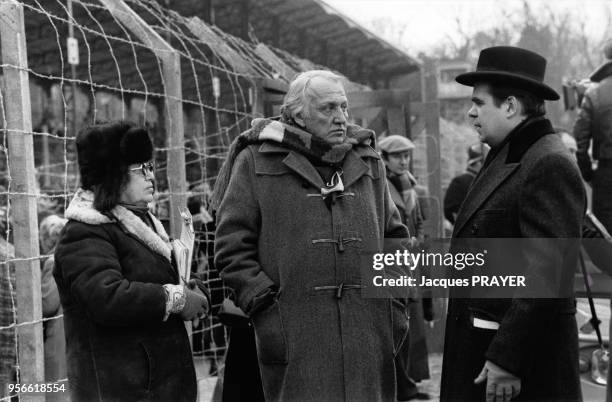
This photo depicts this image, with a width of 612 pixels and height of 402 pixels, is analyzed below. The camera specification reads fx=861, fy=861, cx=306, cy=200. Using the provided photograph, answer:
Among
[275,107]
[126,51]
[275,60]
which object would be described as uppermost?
[126,51]

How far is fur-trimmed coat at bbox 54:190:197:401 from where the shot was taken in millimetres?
3123

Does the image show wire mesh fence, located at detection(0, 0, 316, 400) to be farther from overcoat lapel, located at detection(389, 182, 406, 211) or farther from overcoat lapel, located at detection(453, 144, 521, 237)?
overcoat lapel, located at detection(453, 144, 521, 237)

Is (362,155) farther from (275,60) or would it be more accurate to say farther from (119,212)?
(275,60)

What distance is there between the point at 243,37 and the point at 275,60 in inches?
42.3

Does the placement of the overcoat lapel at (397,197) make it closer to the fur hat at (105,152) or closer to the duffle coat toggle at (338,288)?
the duffle coat toggle at (338,288)

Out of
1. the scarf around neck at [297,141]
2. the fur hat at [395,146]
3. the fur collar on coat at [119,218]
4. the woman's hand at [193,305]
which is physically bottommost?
the woman's hand at [193,305]

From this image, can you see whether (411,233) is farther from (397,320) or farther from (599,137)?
(397,320)

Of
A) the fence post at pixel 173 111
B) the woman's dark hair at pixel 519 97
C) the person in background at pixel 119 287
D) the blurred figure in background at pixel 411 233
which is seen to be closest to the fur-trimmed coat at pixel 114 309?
the person in background at pixel 119 287

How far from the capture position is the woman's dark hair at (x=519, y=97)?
3154mm

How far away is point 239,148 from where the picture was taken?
3.46 m

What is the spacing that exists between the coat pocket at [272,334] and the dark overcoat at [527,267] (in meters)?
0.62

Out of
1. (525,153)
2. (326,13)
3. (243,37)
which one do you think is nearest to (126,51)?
(243,37)

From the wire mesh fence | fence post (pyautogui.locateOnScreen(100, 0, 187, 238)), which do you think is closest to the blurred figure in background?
the wire mesh fence

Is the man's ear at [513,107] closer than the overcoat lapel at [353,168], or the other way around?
the man's ear at [513,107]
